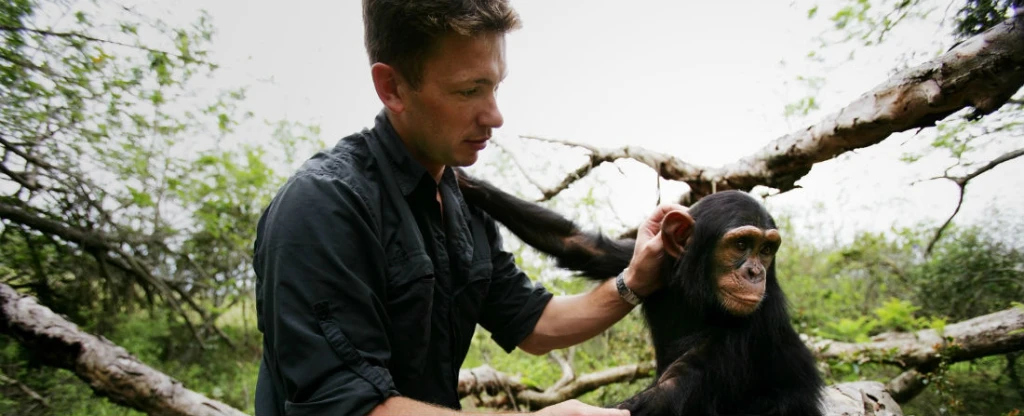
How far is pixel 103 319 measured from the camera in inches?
266

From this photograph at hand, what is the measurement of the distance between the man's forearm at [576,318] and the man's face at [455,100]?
1222 mm

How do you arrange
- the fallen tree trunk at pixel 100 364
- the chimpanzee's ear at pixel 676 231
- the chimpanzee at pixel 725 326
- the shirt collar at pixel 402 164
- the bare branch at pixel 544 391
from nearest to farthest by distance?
the shirt collar at pixel 402 164 → the chimpanzee at pixel 725 326 → the chimpanzee's ear at pixel 676 231 → the fallen tree trunk at pixel 100 364 → the bare branch at pixel 544 391

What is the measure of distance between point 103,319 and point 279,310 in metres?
6.56

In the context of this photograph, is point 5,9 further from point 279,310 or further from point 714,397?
point 714,397

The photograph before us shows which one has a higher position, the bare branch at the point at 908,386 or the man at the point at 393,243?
the man at the point at 393,243

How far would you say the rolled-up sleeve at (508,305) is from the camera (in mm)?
3191

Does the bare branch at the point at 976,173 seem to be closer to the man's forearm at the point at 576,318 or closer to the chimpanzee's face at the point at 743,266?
the chimpanzee's face at the point at 743,266

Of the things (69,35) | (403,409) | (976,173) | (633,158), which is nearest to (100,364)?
(69,35)

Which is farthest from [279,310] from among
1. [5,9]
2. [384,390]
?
[5,9]

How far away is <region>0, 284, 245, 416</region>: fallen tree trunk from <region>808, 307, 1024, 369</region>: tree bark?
5.62 m

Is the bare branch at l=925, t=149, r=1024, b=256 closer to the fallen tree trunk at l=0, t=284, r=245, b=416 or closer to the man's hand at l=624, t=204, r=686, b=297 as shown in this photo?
the man's hand at l=624, t=204, r=686, b=297

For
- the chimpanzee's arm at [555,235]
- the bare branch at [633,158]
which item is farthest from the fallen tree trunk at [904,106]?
the chimpanzee's arm at [555,235]

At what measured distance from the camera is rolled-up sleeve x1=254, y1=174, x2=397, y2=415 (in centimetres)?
183

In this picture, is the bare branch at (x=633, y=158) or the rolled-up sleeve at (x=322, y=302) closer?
the rolled-up sleeve at (x=322, y=302)
